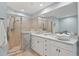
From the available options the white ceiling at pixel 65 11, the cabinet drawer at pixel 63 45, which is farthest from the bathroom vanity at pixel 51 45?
the white ceiling at pixel 65 11

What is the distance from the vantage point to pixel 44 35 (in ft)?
4.60

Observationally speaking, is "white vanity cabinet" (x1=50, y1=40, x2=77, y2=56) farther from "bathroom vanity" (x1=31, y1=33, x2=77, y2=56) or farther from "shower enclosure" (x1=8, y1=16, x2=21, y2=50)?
"shower enclosure" (x1=8, y1=16, x2=21, y2=50)

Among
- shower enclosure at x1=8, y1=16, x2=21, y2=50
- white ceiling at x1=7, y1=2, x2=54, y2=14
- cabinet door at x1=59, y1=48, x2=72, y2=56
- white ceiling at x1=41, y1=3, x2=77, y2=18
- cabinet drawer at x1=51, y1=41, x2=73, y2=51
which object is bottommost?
cabinet door at x1=59, y1=48, x2=72, y2=56

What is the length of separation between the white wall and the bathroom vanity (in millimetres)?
142

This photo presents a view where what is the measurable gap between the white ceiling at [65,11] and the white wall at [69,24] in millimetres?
70

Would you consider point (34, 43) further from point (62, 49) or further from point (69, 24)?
point (69, 24)

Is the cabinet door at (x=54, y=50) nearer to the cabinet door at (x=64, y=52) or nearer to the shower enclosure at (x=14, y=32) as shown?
the cabinet door at (x=64, y=52)

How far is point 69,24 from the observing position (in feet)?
4.33

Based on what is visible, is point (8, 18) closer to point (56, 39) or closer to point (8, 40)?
point (8, 40)

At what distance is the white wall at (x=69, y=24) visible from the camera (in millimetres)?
1312

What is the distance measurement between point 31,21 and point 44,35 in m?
0.28

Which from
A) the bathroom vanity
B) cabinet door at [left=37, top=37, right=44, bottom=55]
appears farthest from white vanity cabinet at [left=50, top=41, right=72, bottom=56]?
cabinet door at [left=37, top=37, right=44, bottom=55]

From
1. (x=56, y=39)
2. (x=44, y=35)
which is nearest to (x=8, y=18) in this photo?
(x=44, y=35)

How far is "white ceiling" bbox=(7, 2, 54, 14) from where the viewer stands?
1367 millimetres
